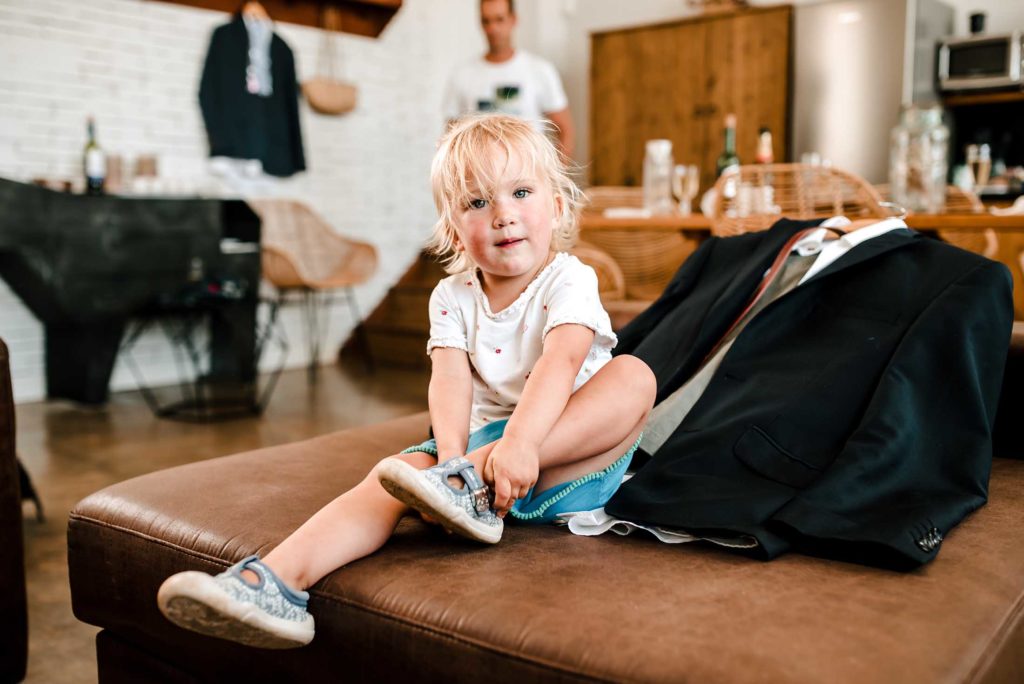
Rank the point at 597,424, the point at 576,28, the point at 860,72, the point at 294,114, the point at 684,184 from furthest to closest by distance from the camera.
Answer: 1. the point at 576,28
2. the point at 294,114
3. the point at 860,72
4. the point at 684,184
5. the point at 597,424

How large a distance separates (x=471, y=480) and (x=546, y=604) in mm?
221

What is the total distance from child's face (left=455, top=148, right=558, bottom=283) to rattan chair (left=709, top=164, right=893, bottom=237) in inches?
58.1

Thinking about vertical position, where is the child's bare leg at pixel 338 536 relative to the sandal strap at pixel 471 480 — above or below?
below

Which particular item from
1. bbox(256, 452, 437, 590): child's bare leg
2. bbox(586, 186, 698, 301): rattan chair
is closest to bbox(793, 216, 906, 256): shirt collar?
bbox(256, 452, 437, 590): child's bare leg

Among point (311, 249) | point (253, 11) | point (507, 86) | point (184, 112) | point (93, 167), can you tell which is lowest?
point (311, 249)

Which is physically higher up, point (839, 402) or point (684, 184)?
point (684, 184)

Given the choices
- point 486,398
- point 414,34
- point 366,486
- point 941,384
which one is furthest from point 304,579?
point 414,34

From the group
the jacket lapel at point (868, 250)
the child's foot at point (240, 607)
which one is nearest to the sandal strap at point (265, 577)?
the child's foot at point (240, 607)

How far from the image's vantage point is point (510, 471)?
1175 millimetres

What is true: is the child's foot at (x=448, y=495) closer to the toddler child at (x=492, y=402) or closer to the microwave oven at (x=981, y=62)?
the toddler child at (x=492, y=402)

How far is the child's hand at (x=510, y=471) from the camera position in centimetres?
118

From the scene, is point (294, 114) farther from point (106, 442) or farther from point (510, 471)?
point (510, 471)

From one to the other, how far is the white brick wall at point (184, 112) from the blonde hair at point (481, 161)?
3.97 meters

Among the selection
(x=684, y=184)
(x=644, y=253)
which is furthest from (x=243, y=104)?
(x=644, y=253)
